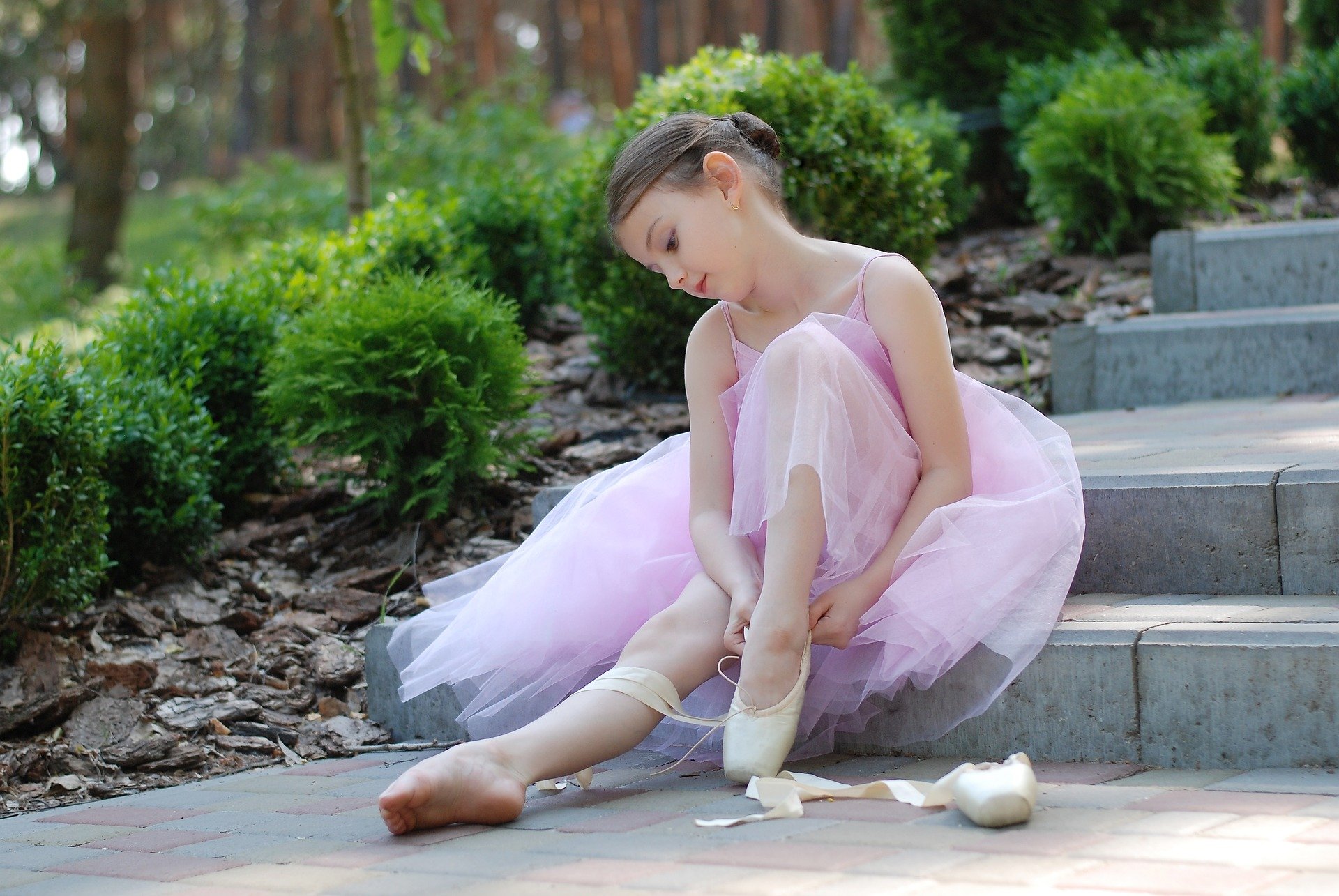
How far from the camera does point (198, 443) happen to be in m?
3.78

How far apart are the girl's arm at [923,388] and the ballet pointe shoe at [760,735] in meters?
0.33

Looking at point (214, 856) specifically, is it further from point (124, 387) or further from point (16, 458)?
point (124, 387)

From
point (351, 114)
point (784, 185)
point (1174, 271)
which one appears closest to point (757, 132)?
point (784, 185)

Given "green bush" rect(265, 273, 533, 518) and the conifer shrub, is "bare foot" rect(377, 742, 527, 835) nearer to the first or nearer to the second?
"green bush" rect(265, 273, 533, 518)

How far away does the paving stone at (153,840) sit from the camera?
2111 millimetres

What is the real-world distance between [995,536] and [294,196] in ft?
27.2

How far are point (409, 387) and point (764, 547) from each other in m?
1.51

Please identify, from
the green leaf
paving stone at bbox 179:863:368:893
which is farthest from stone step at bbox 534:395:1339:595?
the green leaf

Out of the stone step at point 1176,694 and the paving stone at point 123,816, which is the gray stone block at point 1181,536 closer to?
the stone step at point 1176,694

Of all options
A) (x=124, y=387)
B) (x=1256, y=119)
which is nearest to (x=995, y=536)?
(x=124, y=387)

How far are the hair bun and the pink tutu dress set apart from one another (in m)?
Answer: 0.37

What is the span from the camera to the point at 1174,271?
504 centimetres

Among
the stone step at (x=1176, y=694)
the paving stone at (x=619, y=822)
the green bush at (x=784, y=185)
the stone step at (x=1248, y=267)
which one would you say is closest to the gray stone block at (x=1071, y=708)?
the stone step at (x=1176, y=694)

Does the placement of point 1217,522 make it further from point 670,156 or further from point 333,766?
point 333,766
